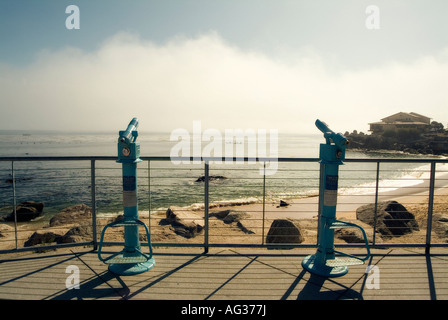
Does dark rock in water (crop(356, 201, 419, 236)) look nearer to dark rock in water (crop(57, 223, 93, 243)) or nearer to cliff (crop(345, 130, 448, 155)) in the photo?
dark rock in water (crop(57, 223, 93, 243))

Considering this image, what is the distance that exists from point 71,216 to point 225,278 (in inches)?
383

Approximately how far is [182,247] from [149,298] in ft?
4.63

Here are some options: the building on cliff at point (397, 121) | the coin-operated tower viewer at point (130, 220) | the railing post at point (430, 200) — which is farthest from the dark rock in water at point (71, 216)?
the building on cliff at point (397, 121)

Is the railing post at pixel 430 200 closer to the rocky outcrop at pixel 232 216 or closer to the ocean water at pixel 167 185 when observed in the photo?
the ocean water at pixel 167 185

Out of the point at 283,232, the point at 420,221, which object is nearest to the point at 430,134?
the point at 420,221

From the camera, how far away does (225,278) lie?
3307 millimetres

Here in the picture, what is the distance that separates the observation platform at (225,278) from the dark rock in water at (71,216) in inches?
291

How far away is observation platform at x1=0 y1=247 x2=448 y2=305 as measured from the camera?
2938 mm

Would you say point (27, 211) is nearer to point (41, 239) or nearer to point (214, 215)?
point (41, 239)

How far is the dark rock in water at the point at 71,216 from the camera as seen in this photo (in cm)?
1062

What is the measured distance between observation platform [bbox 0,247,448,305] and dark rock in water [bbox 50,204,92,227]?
291 inches

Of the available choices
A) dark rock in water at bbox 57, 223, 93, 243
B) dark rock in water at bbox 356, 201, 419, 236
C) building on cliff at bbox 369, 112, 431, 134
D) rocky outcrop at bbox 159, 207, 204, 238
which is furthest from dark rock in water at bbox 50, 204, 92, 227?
building on cliff at bbox 369, 112, 431, 134

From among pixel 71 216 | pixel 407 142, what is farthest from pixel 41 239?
pixel 407 142
